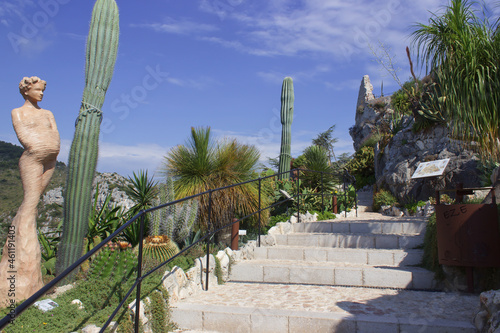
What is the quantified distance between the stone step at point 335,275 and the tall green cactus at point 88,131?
1.95 m

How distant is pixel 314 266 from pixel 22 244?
3.07 meters

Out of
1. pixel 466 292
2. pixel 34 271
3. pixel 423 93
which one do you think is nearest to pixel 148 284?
pixel 34 271

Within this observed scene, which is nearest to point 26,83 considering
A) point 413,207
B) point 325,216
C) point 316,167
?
point 325,216

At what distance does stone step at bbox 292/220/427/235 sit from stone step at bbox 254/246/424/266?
135cm

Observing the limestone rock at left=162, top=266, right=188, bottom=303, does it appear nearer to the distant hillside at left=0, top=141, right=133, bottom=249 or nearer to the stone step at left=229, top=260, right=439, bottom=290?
the stone step at left=229, top=260, right=439, bottom=290

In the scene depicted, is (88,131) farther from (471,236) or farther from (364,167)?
(364,167)

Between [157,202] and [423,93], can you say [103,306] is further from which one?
[423,93]

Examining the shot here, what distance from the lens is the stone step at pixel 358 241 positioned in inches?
195

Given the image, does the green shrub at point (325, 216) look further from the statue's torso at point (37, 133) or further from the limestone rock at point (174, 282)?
the statue's torso at point (37, 133)

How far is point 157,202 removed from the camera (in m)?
6.11

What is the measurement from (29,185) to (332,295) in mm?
3220

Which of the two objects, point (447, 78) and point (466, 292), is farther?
point (447, 78)

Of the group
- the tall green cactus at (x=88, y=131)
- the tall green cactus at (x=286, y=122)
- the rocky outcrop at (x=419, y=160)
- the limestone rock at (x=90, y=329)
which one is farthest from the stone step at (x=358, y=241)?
the tall green cactus at (x=286, y=122)

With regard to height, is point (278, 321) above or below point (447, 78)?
below
